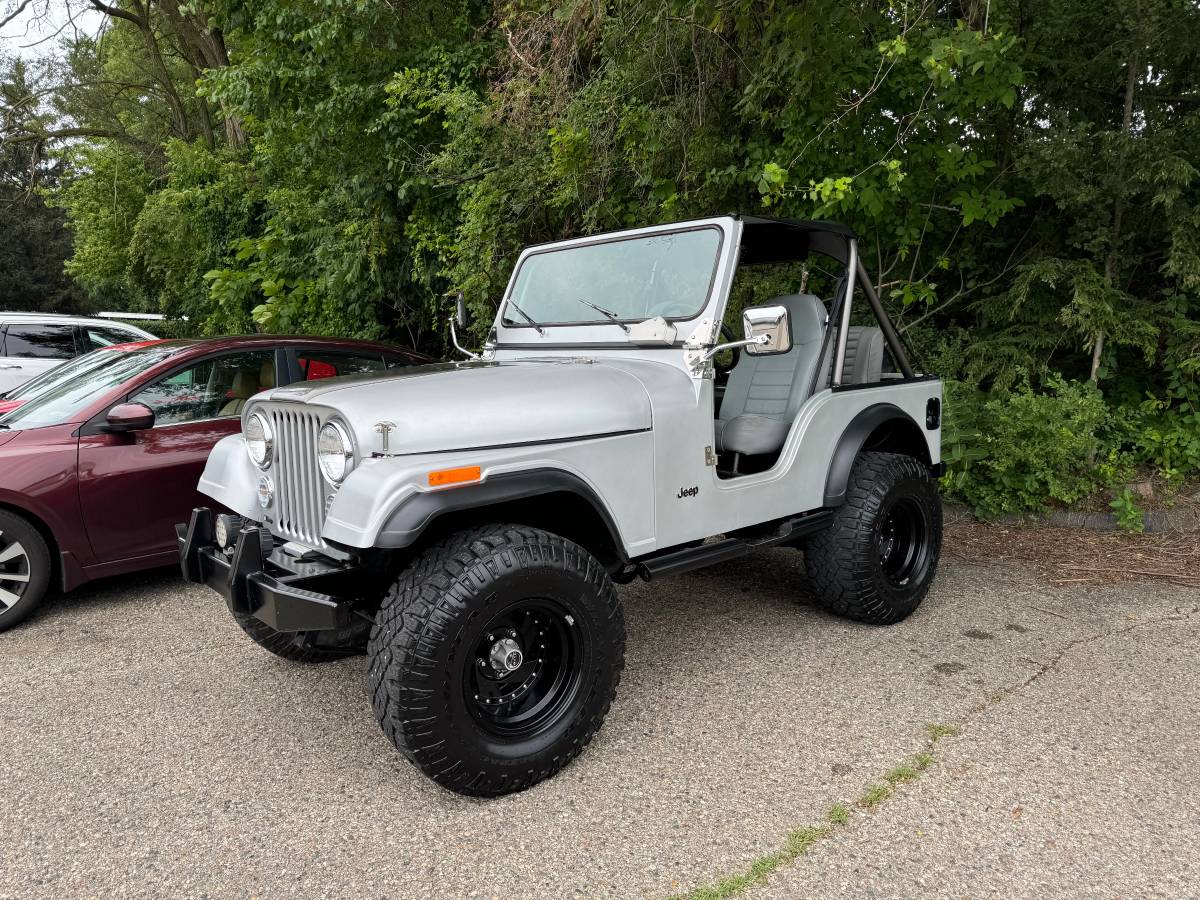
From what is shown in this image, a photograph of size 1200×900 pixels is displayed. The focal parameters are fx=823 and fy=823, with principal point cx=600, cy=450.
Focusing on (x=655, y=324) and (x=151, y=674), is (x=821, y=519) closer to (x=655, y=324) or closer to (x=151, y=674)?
(x=655, y=324)

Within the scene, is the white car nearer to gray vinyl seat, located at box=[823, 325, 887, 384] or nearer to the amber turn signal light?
gray vinyl seat, located at box=[823, 325, 887, 384]

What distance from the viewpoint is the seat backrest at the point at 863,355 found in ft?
14.0

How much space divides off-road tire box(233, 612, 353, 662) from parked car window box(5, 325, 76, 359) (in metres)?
7.31

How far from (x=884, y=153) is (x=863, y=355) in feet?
7.43

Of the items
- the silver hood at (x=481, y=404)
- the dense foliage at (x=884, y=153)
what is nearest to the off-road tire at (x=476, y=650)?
the silver hood at (x=481, y=404)

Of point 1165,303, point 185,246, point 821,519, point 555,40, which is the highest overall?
point 555,40

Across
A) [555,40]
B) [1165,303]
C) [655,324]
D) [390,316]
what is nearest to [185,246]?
[390,316]

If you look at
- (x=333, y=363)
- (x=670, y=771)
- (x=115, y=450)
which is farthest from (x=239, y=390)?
(x=670, y=771)

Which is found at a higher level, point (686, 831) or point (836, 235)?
point (836, 235)

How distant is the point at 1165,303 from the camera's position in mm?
5855

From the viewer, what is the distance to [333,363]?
516 cm

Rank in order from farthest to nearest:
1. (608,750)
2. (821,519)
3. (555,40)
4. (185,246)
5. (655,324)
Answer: (185,246)
(555,40)
(821,519)
(655,324)
(608,750)

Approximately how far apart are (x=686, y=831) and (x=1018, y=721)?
1470mm

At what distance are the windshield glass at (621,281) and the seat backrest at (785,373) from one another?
577mm
